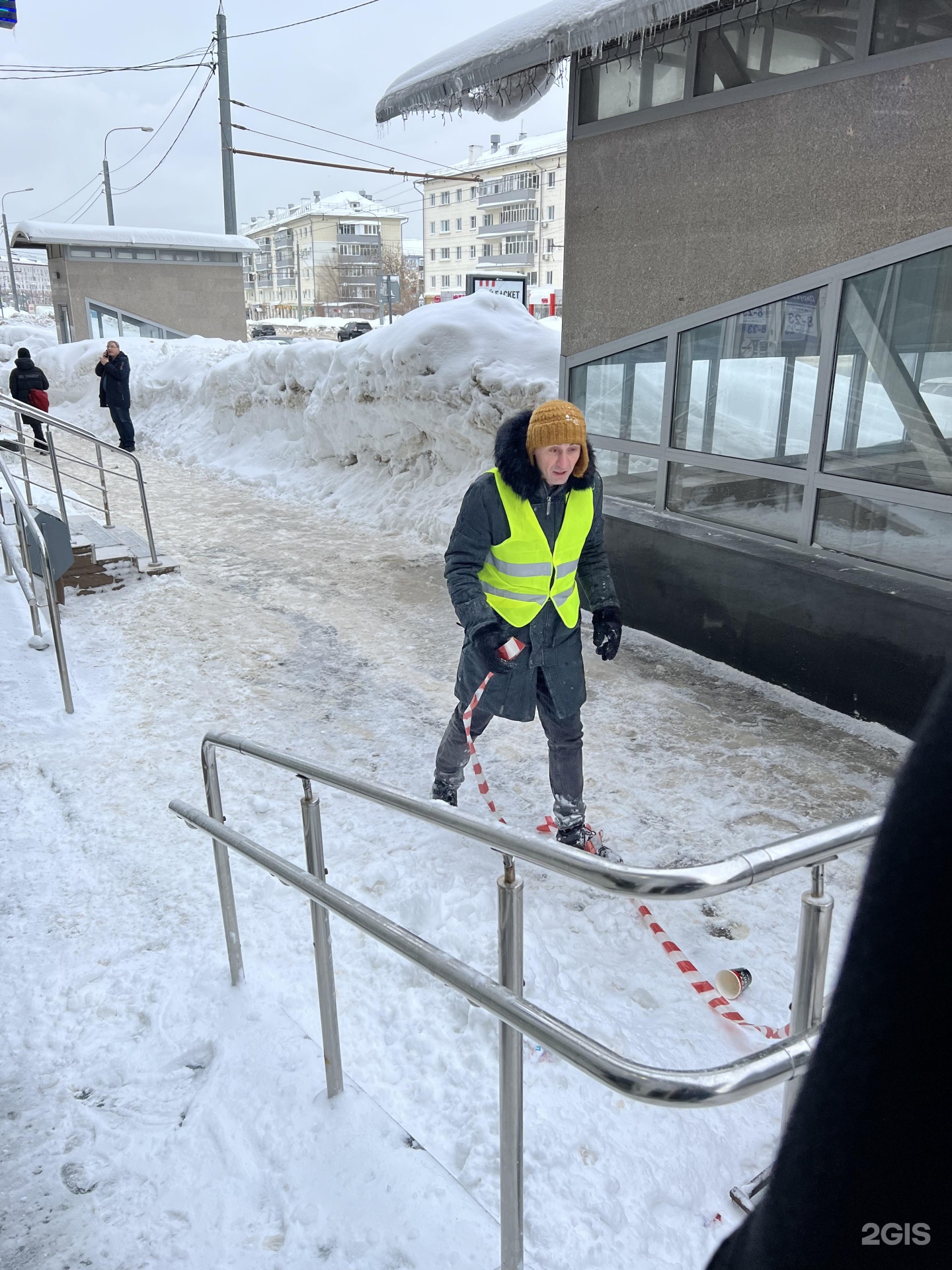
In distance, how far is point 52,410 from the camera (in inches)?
770

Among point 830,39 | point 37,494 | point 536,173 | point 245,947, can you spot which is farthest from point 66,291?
point 536,173

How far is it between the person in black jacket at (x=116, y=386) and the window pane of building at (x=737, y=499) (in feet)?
35.2

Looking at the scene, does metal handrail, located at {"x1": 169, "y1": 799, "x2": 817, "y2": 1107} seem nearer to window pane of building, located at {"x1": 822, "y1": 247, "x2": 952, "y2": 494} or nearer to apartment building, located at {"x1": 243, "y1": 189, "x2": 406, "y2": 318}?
window pane of building, located at {"x1": 822, "y1": 247, "x2": 952, "y2": 494}

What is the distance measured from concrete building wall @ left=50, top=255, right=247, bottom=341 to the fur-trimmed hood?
23045 millimetres

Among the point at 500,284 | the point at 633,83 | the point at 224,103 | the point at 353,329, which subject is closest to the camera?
the point at 633,83

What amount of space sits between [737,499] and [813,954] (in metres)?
4.65

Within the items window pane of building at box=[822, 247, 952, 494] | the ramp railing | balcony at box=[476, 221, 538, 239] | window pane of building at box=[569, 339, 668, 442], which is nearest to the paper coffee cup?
the ramp railing

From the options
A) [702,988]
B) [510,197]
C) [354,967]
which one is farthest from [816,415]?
[510,197]

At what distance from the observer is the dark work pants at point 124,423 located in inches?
579

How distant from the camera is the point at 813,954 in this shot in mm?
1795

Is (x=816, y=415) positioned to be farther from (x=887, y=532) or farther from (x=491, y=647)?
(x=491, y=647)

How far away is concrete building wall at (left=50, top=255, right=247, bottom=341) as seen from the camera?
23625mm

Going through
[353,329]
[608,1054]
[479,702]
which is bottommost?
[479,702]

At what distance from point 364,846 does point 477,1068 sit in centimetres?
135
